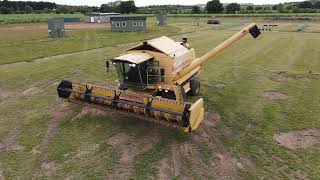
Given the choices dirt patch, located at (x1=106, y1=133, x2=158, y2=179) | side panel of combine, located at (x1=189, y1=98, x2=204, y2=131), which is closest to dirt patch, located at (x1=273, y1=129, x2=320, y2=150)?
side panel of combine, located at (x1=189, y1=98, x2=204, y2=131)

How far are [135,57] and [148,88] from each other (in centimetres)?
141

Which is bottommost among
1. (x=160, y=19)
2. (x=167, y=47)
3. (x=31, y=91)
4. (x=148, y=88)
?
(x=31, y=91)

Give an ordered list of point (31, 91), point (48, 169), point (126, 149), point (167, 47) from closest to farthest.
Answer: point (48, 169) < point (126, 149) < point (167, 47) < point (31, 91)

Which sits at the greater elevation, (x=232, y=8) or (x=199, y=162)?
(x=232, y=8)

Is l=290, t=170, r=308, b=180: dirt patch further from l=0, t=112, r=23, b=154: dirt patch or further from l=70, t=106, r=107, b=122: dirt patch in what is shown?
l=0, t=112, r=23, b=154: dirt patch

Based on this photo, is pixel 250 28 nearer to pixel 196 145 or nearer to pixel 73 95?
pixel 196 145

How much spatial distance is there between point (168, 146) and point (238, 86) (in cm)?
848

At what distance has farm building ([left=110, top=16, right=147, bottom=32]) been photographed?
47.7 meters

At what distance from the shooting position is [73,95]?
1346 cm

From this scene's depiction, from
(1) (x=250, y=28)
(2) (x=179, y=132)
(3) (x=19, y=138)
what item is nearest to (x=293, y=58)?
(1) (x=250, y=28)

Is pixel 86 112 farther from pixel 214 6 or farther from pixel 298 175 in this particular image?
pixel 214 6

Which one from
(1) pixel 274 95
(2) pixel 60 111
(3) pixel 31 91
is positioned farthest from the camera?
(3) pixel 31 91

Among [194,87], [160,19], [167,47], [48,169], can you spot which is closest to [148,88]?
[167,47]

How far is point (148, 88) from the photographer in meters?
12.7
